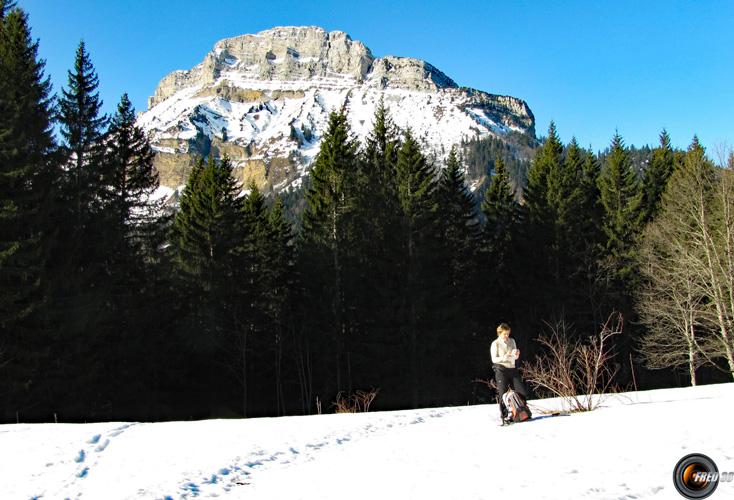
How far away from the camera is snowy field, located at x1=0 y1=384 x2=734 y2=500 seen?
17.4 feet

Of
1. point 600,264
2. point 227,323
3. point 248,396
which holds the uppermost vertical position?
point 600,264

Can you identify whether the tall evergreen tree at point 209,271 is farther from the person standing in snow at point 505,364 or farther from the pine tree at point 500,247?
the person standing in snow at point 505,364

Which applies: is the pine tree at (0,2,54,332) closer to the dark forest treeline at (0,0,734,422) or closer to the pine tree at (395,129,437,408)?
the dark forest treeline at (0,0,734,422)

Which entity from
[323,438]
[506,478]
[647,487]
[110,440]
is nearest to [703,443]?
[647,487]

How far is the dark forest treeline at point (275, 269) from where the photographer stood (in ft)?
60.1

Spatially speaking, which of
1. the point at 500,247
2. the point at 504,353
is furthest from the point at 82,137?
the point at 500,247

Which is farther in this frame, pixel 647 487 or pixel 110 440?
pixel 110 440

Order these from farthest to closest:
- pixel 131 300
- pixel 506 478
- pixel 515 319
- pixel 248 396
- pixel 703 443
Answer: pixel 515 319
pixel 248 396
pixel 131 300
pixel 703 443
pixel 506 478

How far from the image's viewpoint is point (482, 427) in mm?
8781

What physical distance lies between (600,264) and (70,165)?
29761 millimetres

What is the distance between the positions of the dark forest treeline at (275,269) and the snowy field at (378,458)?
10.7 meters

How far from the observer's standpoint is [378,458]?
22.0 feet

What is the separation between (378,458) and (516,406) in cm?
341

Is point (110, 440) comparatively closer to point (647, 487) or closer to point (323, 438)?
point (323, 438)
